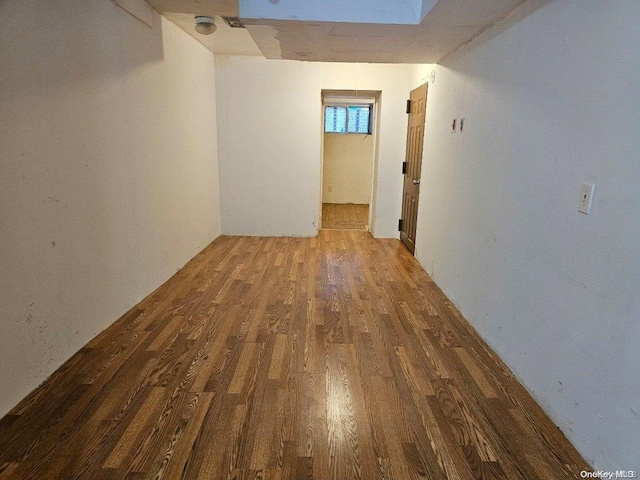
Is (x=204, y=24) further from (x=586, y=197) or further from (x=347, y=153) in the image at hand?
(x=347, y=153)

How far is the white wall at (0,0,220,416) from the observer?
5.88 feet

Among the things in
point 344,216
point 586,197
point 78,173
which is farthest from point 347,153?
point 586,197

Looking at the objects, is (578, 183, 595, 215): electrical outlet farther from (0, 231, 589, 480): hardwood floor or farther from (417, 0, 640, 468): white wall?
(0, 231, 589, 480): hardwood floor

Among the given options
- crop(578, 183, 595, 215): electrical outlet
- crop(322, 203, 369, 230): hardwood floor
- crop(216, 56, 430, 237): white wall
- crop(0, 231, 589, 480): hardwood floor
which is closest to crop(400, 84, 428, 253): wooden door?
crop(216, 56, 430, 237): white wall

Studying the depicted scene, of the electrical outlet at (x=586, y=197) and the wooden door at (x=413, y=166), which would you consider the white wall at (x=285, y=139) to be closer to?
the wooden door at (x=413, y=166)

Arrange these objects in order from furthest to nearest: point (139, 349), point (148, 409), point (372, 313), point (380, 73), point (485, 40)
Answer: point (380, 73) < point (372, 313) < point (485, 40) < point (139, 349) < point (148, 409)

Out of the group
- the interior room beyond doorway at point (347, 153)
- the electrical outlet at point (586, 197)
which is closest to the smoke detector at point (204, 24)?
the electrical outlet at point (586, 197)

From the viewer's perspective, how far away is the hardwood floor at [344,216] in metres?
6.30

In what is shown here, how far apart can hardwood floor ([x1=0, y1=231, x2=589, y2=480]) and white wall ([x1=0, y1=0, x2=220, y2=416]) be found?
0.25m

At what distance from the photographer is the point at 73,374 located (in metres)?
2.11

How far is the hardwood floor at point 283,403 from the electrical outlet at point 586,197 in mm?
1036

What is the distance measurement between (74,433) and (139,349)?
2.38 ft

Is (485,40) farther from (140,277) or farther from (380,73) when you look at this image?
(140,277)

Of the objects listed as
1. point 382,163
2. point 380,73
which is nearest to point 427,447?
point 382,163
